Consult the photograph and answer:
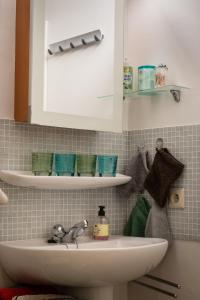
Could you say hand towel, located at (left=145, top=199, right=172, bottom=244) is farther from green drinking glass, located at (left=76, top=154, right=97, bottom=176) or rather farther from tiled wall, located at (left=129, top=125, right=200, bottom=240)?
green drinking glass, located at (left=76, top=154, right=97, bottom=176)

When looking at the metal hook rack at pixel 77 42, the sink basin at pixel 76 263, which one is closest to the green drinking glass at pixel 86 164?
the sink basin at pixel 76 263

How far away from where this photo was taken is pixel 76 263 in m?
1.93

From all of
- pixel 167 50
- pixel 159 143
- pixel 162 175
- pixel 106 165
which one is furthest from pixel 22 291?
pixel 167 50

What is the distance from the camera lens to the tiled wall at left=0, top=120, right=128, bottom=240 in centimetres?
220

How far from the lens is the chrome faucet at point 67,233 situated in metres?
2.26

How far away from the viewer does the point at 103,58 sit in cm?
250

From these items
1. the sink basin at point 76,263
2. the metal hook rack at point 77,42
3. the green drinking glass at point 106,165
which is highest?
the metal hook rack at point 77,42

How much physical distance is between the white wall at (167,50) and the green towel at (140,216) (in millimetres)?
412

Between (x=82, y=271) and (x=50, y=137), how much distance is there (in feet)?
2.29

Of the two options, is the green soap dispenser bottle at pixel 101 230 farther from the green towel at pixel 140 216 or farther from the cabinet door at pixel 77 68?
the cabinet door at pixel 77 68

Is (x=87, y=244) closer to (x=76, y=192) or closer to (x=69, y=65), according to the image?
(x=76, y=192)

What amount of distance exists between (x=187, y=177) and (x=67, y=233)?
65 cm

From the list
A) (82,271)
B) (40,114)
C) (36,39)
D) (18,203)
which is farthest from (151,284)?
(36,39)

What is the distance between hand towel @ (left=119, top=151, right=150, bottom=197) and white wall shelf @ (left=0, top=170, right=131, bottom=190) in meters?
0.13
